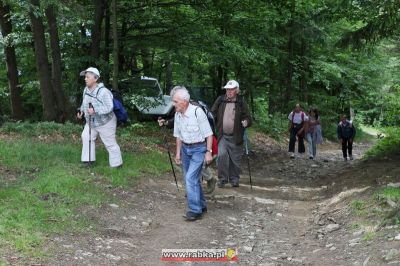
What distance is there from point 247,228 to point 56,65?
28.7ft

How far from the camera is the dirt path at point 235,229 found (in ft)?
19.9

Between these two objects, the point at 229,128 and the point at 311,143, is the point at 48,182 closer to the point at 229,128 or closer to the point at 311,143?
the point at 229,128

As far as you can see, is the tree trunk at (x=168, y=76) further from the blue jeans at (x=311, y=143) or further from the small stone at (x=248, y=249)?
the small stone at (x=248, y=249)

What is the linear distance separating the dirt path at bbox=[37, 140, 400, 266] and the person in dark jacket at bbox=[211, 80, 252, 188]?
507 millimetres

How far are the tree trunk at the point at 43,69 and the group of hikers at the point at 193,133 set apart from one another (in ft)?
17.2

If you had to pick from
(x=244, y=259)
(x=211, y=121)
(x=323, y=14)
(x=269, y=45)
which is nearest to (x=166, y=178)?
(x=211, y=121)

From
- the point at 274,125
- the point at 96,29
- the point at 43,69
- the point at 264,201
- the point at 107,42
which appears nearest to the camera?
the point at 264,201

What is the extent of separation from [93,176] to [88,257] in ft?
11.1

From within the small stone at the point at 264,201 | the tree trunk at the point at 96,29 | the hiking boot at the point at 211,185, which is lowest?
the small stone at the point at 264,201

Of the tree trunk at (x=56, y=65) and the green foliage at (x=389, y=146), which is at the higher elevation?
the tree trunk at (x=56, y=65)

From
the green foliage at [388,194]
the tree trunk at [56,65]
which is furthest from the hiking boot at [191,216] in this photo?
the tree trunk at [56,65]

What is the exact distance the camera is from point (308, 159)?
60.4 ft

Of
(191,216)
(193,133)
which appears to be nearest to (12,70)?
(193,133)

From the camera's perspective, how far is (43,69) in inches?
568
